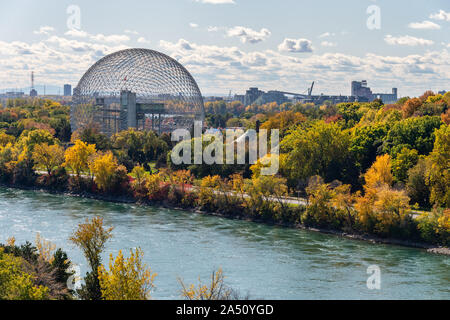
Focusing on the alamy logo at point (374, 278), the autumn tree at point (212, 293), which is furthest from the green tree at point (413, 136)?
the autumn tree at point (212, 293)

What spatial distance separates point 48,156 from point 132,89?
18.7 meters

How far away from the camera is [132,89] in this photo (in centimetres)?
6962

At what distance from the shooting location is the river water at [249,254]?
24395 mm

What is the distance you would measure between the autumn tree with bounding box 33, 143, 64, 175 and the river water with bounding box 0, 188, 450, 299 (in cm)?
1124

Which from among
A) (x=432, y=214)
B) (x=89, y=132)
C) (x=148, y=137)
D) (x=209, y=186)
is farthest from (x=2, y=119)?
(x=432, y=214)

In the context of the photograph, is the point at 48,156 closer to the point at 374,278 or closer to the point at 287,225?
the point at 287,225

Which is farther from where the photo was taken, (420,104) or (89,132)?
(89,132)

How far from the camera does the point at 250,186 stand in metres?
40.3

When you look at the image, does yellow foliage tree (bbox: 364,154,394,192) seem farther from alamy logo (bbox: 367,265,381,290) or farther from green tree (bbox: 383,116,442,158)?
alamy logo (bbox: 367,265,381,290)

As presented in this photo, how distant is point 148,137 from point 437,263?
34.5m

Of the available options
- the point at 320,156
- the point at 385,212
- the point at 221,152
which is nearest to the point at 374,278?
the point at 385,212

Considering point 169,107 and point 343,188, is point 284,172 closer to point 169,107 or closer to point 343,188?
point 343,188

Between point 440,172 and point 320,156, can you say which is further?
point 320,156

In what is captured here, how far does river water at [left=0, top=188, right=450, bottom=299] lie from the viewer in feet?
80.0
